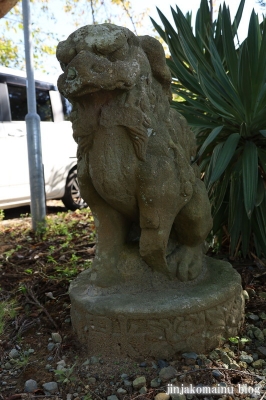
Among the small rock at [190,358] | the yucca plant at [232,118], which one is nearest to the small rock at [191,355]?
the small rock at [190,358]

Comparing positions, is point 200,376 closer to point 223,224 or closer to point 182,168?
point 182,168

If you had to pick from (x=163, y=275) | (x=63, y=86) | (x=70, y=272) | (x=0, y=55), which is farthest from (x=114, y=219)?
(x=0, y=55)

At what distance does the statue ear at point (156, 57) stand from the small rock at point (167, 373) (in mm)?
1229

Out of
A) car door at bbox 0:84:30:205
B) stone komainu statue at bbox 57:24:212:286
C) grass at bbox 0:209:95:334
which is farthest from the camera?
car door at bbox 0:84:30:205

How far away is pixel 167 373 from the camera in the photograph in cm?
167

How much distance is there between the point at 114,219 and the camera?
1876 mm

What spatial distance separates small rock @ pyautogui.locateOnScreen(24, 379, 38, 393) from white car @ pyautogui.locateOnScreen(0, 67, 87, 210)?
3.60 metres

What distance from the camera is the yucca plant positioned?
247 cm

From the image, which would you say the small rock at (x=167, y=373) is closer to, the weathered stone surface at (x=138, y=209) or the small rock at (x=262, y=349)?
the weathered stone surface at (x=138, y=209)

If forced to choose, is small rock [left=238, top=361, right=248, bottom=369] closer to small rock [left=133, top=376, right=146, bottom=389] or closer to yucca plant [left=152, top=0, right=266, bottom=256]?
small rock [left=133, top=376, right=146, bottom=389]

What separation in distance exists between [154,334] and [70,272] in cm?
121

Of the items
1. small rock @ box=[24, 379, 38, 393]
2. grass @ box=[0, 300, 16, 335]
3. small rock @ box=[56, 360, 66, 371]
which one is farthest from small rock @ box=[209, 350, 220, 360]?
grass @ box=[0, 300, 16, 335]

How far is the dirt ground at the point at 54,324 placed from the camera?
1661 millimetres

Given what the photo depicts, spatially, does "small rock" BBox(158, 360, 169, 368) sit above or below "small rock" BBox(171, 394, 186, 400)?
above
